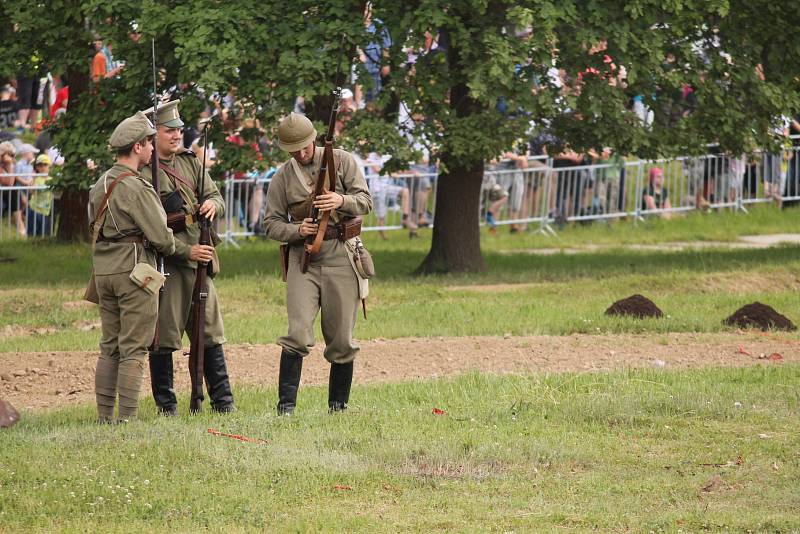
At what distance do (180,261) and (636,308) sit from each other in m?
6.27

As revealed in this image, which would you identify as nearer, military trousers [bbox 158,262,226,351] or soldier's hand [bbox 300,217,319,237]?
soldier's hand [bbox 300,217,319,237]

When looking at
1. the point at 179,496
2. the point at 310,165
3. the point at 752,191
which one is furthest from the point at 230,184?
the point at 179,496

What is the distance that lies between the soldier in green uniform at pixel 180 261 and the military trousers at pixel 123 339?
0.35 m

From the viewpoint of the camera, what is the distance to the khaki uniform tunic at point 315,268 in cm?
959

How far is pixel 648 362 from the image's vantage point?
12.4m

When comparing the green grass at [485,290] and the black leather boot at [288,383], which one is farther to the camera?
the green grass at [485,290]

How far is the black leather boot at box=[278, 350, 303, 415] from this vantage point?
974 cm

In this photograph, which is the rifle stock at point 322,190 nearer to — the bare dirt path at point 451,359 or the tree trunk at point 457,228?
the bare dirt path at point 451,359

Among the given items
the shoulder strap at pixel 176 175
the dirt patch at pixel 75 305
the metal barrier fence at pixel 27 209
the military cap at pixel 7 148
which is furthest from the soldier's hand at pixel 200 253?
the military cap at pixel 7 148

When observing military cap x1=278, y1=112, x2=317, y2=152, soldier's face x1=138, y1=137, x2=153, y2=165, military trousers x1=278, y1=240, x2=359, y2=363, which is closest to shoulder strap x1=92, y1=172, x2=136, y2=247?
soldier's face x1=138, y1=137, x2=153, y2=165

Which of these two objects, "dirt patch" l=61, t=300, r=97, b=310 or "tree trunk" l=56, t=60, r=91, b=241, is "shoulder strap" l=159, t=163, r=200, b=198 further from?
"tree trunk" l=56, t=60, r=91, b=241

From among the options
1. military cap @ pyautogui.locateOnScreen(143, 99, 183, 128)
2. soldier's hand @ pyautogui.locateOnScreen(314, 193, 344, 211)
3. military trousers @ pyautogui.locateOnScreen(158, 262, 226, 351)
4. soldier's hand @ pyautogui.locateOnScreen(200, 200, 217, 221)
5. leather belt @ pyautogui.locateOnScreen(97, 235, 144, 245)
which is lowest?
military trousers @ pyautogui.locateOnScreen(158, 262, 226, 351)

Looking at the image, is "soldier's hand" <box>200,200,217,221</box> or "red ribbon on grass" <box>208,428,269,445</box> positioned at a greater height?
"soldier's hand" <box>200,200,217,221</box>

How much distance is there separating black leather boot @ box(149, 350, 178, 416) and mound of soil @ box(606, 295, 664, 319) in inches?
235
